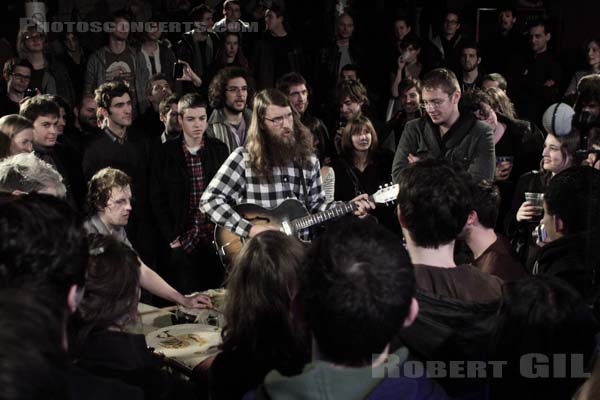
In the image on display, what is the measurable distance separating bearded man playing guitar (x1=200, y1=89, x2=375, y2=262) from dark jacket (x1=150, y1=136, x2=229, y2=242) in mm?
603

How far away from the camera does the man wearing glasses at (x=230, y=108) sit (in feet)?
18.6

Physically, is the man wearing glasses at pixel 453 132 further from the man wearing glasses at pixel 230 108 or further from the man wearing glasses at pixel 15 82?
the man wearing glasses at pixel 15 82

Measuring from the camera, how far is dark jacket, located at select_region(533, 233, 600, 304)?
8.95ft

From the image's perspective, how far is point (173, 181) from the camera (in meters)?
5.09

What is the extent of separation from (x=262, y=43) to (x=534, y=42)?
2.84m

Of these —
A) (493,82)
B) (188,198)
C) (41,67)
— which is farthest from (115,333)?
(493,82)

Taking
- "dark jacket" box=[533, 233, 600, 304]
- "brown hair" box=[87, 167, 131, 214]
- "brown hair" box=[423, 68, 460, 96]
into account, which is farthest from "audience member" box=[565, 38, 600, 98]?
"dark jacket" box=[533, 233, 600, 304]

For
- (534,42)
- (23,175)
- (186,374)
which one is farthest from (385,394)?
(534,42)

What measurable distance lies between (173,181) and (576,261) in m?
2.96

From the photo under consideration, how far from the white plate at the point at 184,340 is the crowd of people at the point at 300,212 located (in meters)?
0.13

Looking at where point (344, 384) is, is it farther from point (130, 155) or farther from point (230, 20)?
point (230, 20)

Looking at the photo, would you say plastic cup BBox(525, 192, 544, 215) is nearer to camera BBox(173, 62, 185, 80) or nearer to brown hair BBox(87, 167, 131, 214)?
brown hair BBox(87, 167, 131, 214)

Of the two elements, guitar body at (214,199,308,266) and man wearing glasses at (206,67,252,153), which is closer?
guitar body at (214,199,308,266)

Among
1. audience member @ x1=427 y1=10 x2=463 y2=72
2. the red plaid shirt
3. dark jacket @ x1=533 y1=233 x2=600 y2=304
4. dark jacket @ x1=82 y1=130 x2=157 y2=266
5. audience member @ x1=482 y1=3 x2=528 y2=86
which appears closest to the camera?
dark jacket @ x1=533 y1=233 x2=600 y2=304
